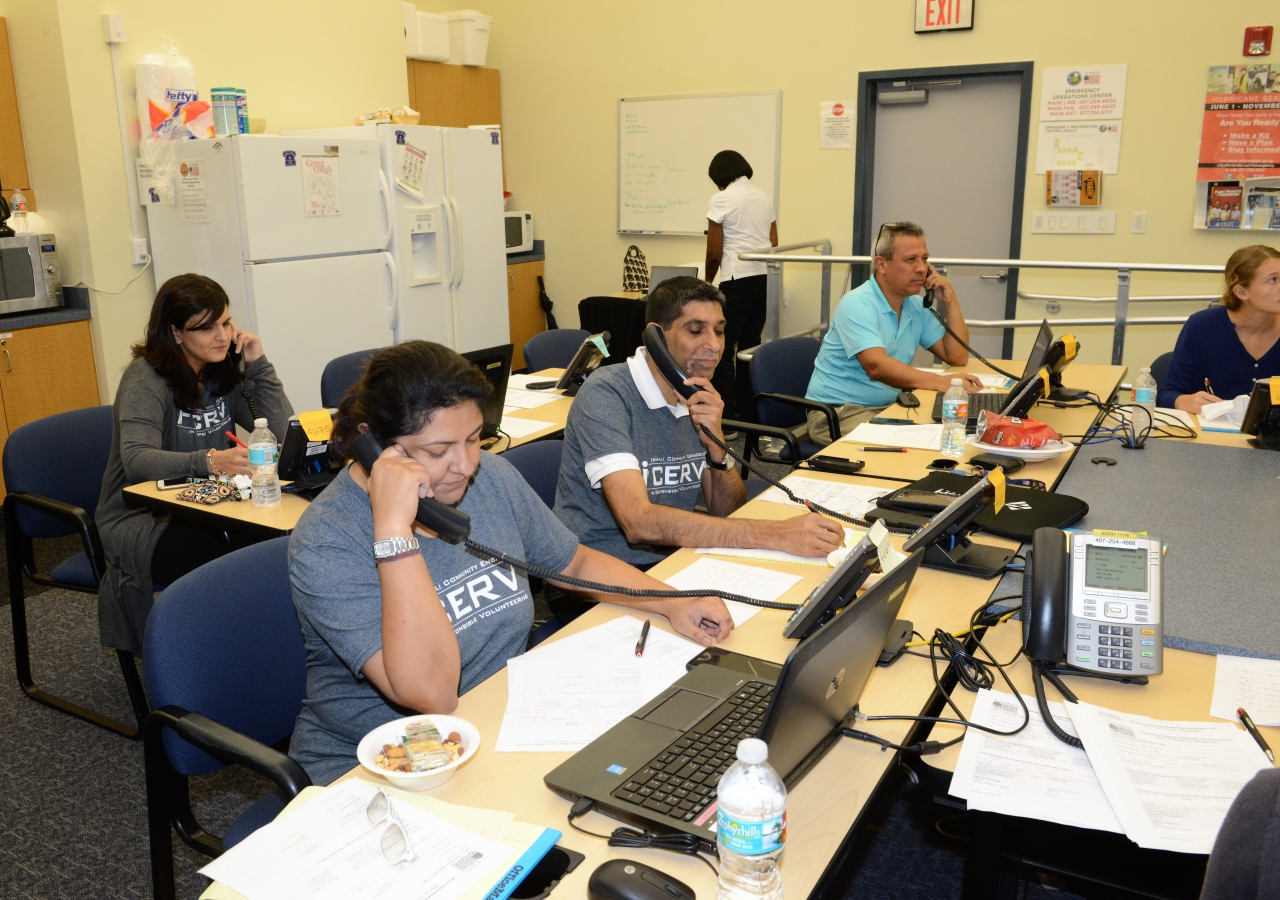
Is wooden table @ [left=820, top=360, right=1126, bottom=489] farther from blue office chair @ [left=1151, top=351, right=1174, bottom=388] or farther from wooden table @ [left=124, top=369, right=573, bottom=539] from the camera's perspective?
wooden table @ [left=124, top=369, right=573, bottom=539]

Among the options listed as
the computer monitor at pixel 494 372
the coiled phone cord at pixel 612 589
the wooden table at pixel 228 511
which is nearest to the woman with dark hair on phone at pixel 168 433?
the wooden table at pixel 228 511

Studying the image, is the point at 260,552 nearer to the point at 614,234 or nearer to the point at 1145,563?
the point at 1145,563

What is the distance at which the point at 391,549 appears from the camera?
1.42 m

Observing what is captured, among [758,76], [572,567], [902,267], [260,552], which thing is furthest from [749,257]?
[260,552]

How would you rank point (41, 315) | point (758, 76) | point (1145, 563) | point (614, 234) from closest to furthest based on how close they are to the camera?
point (1145, 563)
point (41, 315)
point (758, 76)
point (614, 234)

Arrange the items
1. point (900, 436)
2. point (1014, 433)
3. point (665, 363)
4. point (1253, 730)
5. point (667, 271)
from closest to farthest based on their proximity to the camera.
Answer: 1. point (1253, 730)
2. point (665, 363)
3. point (1014, 433)
4. point (900, 436)
5. point (667, 271)

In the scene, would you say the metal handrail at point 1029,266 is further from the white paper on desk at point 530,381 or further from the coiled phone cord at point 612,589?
the coiled phone cord at point 612,589

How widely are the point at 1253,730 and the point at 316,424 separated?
2.13 m

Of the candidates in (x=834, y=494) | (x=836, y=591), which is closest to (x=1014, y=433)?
(x=834, y=494)

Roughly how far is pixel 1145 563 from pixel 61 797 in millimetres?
2507

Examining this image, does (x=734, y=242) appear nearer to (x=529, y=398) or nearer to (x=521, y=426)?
(x=529, y=398)

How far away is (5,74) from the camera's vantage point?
4.50 metres

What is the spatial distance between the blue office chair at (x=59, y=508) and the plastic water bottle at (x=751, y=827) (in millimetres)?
2131

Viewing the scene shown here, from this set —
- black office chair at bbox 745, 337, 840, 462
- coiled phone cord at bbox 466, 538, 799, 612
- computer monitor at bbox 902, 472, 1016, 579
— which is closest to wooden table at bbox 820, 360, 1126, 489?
black office chair at bbox 745, 337, 840, 462
